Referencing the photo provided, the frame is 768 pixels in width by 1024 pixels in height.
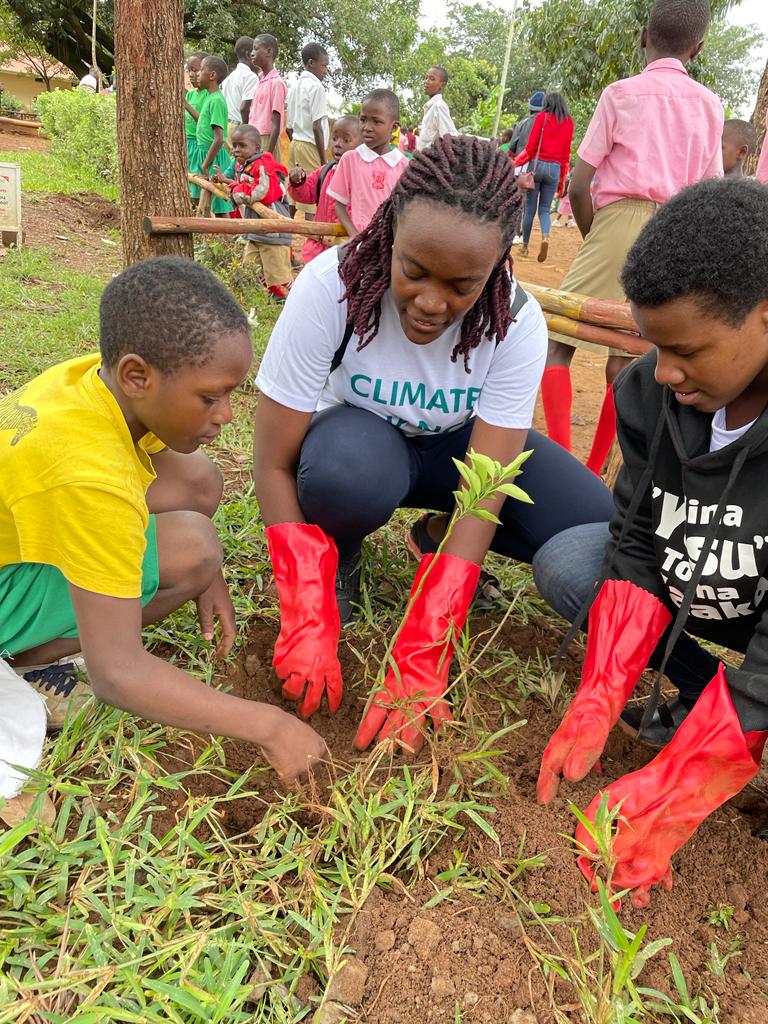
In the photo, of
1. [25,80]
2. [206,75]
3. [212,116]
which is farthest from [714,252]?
[25,80]

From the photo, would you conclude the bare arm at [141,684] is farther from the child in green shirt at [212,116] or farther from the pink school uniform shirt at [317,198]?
the child in green shirt at [212,116]

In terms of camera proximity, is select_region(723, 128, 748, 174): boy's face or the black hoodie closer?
the black hoodie

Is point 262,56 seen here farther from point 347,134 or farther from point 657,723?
point 657,723

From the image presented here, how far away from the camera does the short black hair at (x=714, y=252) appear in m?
1.13

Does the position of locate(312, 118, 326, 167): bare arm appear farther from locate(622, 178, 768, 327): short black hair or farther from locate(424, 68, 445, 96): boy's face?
locate(622, 178, 768, 327): short black hair

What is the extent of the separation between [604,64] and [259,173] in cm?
846

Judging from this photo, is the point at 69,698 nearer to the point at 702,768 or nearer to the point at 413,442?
the point at 413,442

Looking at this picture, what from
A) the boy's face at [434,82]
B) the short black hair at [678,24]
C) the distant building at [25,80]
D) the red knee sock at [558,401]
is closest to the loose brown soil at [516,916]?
the red knee sock at [558,401]

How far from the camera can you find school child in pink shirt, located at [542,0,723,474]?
2906mm

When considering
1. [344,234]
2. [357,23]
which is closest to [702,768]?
[344,234]

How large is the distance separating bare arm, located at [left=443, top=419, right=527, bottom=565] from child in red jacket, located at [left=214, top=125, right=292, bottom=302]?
404cm

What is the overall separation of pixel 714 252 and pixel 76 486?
102 centimetres

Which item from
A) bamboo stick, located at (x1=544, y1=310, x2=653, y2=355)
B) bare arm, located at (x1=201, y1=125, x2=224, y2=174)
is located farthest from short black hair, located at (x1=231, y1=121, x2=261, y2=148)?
bamboo stick, located at (x1=544, y1=310, x2=653, y2=355)

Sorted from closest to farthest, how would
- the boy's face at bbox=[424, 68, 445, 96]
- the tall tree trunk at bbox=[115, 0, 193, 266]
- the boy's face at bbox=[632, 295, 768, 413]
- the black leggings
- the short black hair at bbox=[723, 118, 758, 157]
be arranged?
the boy's face at bbox=[632, 295, 768, 413] < the black leggings < the tall tree trunk at bbox=[115, 0, 193, 266] < the short black hair at bbox=[723, 118, 758, 157] < the boy's face at bbox=[424, 68, 445, 96]
